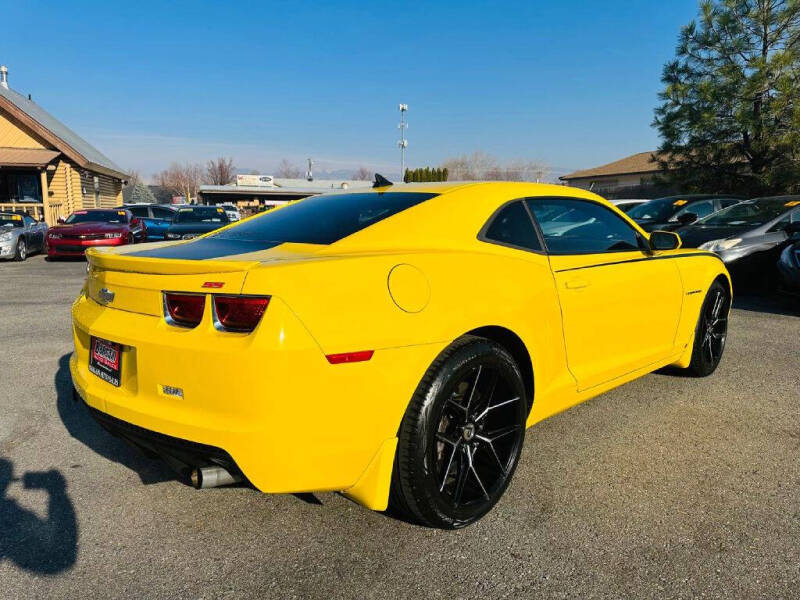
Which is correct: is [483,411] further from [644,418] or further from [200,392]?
[644,418]

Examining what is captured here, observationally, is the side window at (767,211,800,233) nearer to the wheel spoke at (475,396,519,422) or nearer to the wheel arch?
the wheel arch

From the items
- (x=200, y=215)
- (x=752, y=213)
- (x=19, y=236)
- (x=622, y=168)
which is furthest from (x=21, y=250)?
(x=622, y=168)

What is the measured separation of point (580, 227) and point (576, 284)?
72 centimetres

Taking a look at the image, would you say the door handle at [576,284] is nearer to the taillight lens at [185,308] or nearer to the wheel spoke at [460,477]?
the wheel spoke at [460,477]

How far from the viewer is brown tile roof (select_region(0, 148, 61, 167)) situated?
20.1 meters

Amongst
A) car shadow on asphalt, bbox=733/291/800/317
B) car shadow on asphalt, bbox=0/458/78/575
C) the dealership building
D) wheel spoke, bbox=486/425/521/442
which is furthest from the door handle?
the dealership building

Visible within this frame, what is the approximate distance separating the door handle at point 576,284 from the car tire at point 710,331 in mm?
1610

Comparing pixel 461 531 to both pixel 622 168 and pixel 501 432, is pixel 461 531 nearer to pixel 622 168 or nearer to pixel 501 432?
pixel 501 432

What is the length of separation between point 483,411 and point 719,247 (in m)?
6.91

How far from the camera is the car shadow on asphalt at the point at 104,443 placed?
9.59 ft

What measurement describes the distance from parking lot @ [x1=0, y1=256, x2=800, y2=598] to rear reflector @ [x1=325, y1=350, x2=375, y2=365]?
80cm

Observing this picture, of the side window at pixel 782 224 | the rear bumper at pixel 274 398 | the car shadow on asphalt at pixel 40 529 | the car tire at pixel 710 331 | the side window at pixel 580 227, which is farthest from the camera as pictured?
the side window at pixel 782 224

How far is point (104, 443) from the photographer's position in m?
3.26

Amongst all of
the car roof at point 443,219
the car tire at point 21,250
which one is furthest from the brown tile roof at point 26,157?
the car roof at point 443,219
